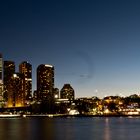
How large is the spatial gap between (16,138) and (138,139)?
19978 millimetres

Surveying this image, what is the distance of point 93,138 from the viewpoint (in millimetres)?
72812

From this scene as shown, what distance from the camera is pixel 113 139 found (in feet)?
231

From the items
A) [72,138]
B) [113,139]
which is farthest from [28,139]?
[113,139]

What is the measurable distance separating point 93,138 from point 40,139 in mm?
9091

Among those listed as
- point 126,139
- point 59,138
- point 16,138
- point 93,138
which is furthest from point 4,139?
point 126,139

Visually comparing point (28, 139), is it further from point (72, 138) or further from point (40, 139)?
point (72, 138)

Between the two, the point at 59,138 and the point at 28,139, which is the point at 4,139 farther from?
the point at 59,138

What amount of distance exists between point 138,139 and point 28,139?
1748cm

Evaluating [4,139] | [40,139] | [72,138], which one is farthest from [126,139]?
[4,139]

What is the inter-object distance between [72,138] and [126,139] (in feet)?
29.0

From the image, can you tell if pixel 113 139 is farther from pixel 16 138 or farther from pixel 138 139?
pixel 16 138

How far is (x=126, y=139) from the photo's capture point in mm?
70500

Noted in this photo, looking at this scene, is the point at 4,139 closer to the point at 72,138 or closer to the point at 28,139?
the point at 28,139

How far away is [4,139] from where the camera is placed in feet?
234
